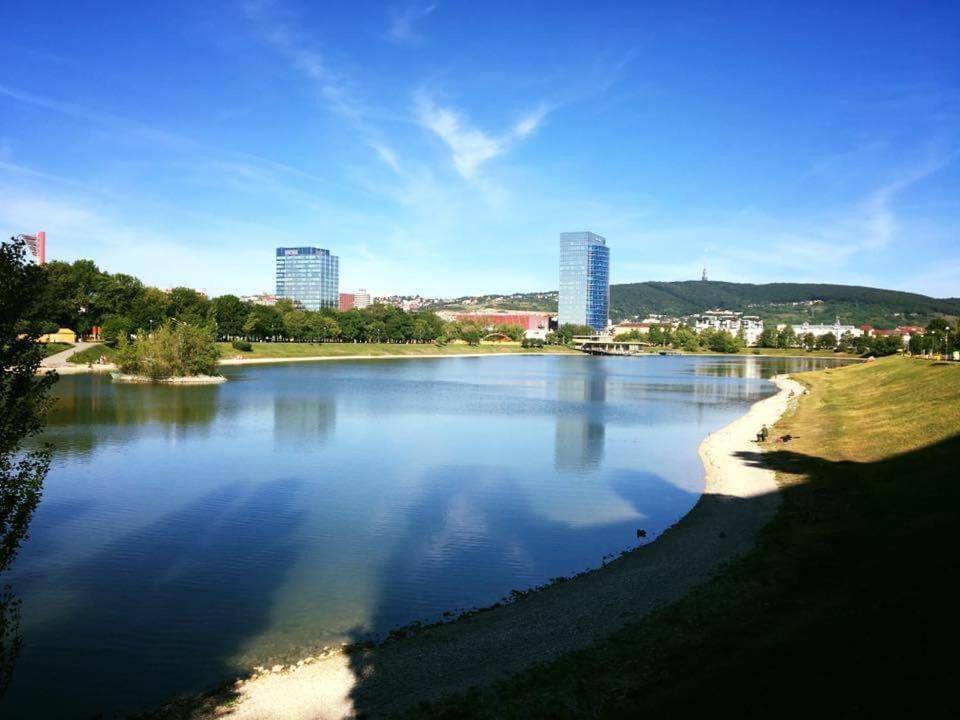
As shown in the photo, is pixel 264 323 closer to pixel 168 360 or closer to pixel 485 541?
pixel 168 360

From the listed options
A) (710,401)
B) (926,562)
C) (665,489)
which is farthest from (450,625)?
(710,401)

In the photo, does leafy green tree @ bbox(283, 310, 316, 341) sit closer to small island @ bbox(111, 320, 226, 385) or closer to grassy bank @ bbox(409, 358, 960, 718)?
small island @ bbox(111, 320, 226, 385)

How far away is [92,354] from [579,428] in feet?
209

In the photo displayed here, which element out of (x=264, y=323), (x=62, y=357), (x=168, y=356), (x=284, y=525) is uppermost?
(x=264, y=323)

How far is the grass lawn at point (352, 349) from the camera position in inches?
4156

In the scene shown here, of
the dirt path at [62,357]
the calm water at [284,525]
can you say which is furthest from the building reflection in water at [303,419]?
the dirt path at [62,357]

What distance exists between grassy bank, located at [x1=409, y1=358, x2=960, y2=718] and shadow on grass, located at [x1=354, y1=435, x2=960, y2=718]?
0.03 metres

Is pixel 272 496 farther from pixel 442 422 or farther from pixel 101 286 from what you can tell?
pixel 101 286

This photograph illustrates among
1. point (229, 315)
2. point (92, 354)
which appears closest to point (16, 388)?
point (92, 354)

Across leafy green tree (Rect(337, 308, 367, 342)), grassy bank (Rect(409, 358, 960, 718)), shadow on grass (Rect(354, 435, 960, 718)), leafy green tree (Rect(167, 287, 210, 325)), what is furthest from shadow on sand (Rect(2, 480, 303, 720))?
leafy green tree (Rect(337, 308, 367, 342))

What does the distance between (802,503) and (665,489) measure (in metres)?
5.77

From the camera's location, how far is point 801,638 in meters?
10.2

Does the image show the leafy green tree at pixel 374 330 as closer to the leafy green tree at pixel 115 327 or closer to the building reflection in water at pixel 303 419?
the leafy green tree at pixel 115 327

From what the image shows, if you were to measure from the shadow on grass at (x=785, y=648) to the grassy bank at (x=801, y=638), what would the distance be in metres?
0.03
